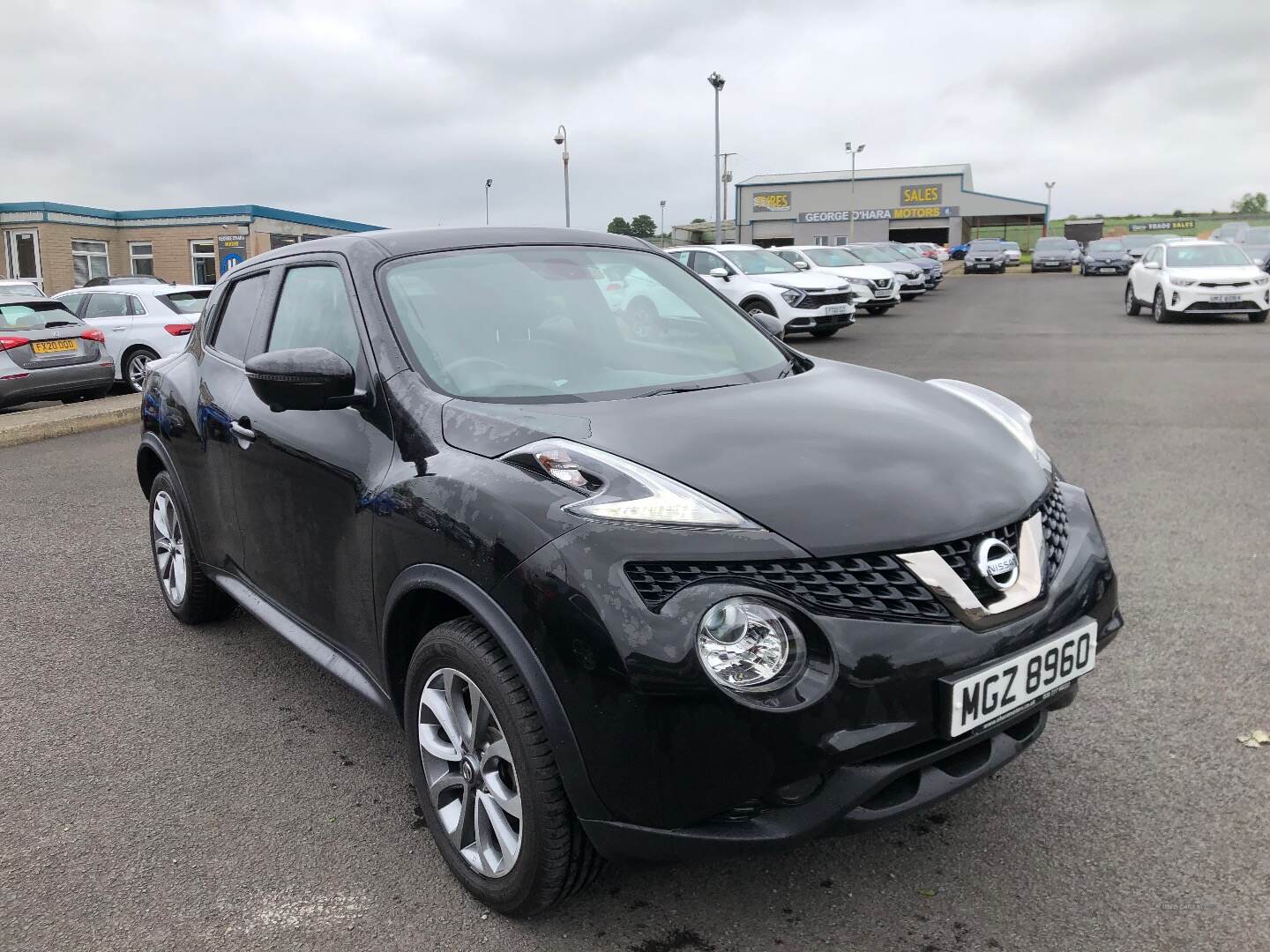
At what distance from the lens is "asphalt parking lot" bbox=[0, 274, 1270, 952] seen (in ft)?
8.30

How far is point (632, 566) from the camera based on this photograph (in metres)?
2.21

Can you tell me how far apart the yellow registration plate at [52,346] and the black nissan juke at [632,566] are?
10.2 metres

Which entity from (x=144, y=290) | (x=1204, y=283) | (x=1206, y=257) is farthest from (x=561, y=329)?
(x=1206, y=257)

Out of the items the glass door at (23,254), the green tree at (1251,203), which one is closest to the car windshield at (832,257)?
the glass door at (23,254)

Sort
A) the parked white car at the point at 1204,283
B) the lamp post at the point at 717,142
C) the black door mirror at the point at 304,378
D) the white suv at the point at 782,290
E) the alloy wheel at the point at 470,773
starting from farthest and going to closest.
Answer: the lamp post at the point at 717,142
the parked white car at the point at 1204,283
the white suv at the point at 782,290
the black door mirror at the point at 304,378
the alloy wheel at the point at 470,773

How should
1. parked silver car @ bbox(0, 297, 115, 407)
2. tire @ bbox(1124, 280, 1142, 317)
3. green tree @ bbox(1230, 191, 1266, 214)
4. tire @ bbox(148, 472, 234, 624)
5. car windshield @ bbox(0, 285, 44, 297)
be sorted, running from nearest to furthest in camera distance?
tire @ bbox(148, 472, 234, 624)
parked silver car @ bbox(0, 297, 115, 407)
car windshield @ bbox(0, 285, 44, 297)
tire @ bbox(1124, 280, 1142, 317)
green tree @ bbox(1230, 191, 1266, 214)

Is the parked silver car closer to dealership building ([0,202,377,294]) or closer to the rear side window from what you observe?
the rear side window

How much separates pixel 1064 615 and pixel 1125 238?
157ft

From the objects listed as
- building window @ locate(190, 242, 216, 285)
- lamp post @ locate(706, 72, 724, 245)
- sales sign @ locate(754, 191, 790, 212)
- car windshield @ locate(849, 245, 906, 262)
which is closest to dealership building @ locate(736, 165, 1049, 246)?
sales sign @ locate(754, 191, 790, 212)

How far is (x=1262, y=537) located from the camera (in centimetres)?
548

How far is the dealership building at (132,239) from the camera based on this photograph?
3944 centimetres

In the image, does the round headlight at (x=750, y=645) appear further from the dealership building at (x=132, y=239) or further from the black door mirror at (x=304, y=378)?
the dealership building at (x=132, y=239)

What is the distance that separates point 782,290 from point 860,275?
585 cm

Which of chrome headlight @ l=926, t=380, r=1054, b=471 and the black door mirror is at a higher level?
the black door mirror
